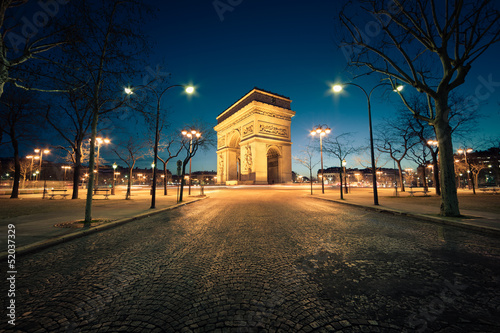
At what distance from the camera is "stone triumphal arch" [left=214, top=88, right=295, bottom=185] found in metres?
43.3

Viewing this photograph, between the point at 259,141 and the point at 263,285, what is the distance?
41087 millimetres

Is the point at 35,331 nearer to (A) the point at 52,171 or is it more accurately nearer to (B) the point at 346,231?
(B) the point at 346,231

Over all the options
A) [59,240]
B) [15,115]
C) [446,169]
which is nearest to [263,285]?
[59,240]

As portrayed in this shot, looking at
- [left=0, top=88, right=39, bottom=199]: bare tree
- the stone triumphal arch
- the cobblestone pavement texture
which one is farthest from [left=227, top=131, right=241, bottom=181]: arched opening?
the cobblestone pavement texture

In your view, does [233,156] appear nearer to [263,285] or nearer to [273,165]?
[273,165]

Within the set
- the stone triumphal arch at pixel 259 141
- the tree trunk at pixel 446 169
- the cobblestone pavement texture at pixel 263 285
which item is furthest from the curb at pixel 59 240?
the stone triumphal arch at pixel 259 141

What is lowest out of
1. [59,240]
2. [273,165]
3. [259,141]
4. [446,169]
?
[59,240]

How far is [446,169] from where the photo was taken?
8.25 meters

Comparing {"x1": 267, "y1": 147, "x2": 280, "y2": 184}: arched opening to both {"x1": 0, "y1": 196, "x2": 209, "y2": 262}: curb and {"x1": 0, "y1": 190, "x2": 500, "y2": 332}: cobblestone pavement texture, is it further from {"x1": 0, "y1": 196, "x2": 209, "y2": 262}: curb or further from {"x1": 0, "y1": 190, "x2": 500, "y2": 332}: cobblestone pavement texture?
{"x1": 0, "y1": 190, "x2": 500, "y2": 332}: cobblestone pavement texture

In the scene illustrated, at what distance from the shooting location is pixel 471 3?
7.67 metres

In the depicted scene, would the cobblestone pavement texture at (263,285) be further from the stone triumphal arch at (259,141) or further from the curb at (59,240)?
the stone triumphal arch at (259,141)

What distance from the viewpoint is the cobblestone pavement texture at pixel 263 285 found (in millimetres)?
1990

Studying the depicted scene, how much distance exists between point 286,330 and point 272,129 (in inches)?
1809

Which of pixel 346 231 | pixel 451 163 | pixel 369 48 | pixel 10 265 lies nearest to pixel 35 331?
pixel 10 265
